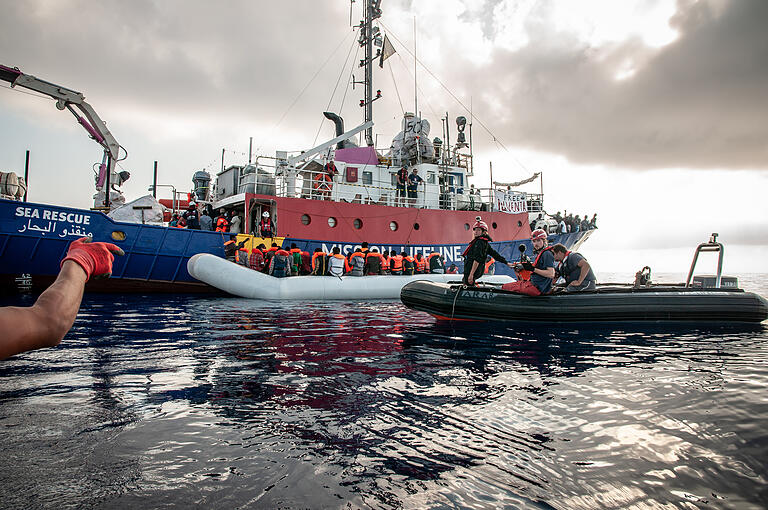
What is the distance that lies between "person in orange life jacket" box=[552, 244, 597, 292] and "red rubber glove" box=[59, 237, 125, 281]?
7.51m

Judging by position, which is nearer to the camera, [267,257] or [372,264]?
[267,257]

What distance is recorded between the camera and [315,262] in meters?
15.3

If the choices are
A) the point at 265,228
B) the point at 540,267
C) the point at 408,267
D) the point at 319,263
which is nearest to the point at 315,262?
the point at 319,263

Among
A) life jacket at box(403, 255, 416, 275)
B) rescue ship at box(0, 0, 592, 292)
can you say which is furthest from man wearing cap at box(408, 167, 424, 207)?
life jacket at box(403, 255, 416, 275)

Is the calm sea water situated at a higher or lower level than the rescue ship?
lower

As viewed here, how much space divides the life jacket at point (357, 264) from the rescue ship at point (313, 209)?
1.95 meters

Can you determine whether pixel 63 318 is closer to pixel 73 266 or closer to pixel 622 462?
pixel 73 266

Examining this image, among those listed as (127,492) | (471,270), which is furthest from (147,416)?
(471,270)

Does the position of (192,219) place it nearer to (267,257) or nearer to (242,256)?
(242,256)

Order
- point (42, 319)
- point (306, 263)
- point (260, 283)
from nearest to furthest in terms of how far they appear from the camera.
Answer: point (42, 319)
point (260, 283)
point (306, 263)

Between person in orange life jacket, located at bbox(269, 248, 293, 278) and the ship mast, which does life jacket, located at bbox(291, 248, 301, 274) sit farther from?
the ship mast

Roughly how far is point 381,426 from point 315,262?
41.3 ft

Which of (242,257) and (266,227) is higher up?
(266,227)

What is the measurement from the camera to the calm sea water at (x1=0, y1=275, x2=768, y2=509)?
215 centimetres
